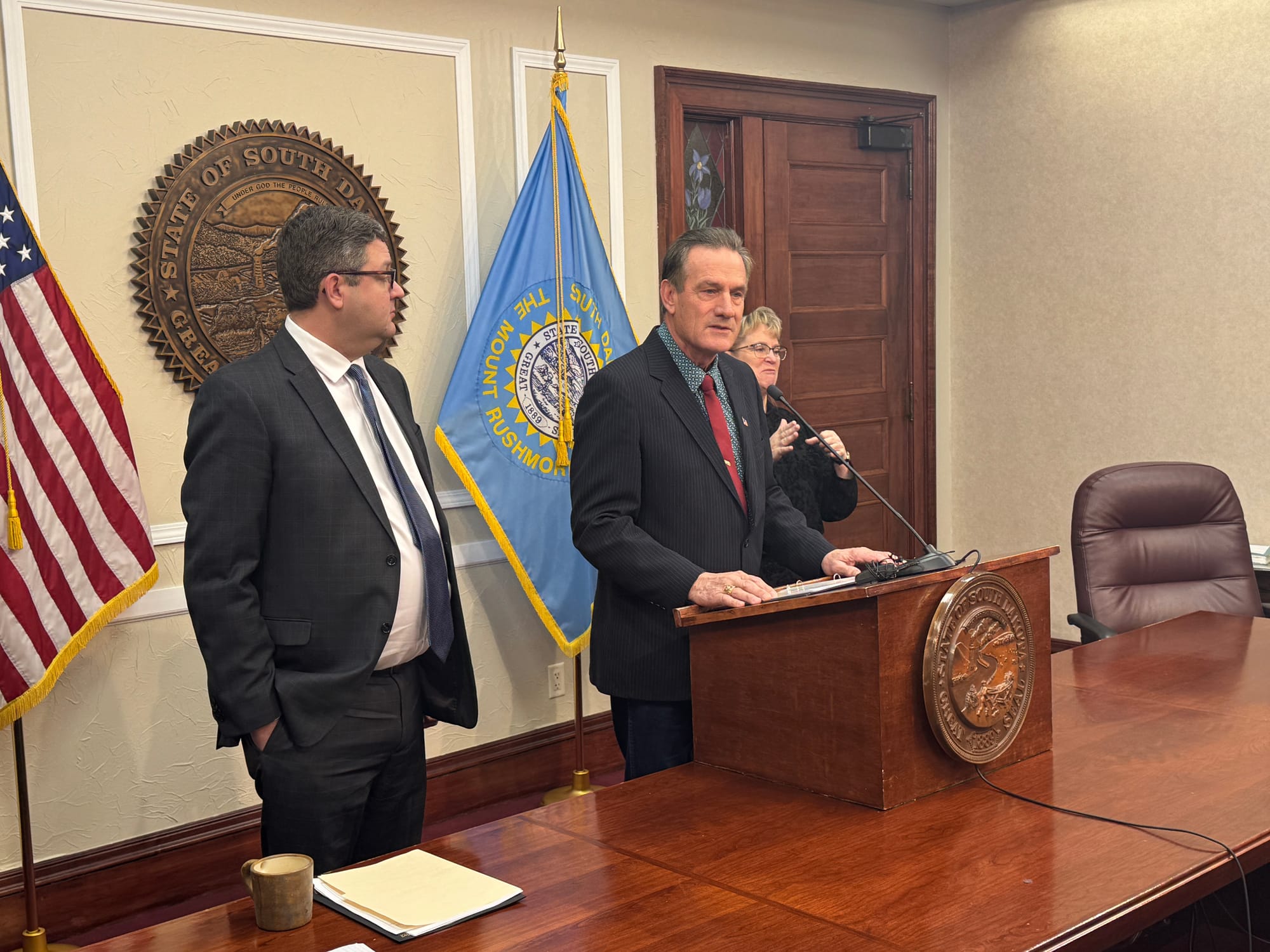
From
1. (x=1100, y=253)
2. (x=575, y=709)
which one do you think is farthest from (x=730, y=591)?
(x=1100, y=253)

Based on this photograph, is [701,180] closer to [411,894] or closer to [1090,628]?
[1090,628]

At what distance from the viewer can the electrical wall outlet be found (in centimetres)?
419

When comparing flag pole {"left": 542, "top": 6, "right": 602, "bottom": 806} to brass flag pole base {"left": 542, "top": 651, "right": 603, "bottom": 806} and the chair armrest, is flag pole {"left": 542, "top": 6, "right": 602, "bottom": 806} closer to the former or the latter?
brass flag pole base {"left": 542, "top": 651, "right": 603, "bottom": 806}

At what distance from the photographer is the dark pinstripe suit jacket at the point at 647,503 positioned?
7.57ft

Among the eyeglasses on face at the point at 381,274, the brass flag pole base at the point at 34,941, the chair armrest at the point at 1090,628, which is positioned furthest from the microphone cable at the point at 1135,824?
the brass flag pole base at the point at 34,941

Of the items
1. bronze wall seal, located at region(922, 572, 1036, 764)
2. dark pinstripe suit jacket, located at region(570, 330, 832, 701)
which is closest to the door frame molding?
dark pinstripe suit jacket, located at region(570, 330, 832, 701)

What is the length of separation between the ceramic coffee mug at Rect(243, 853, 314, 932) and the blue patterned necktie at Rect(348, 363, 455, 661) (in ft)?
2.72

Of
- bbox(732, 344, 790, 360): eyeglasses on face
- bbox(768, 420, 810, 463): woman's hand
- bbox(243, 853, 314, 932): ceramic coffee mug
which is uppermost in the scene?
bbox(732, 344, 790, 360): eyeglasses on face

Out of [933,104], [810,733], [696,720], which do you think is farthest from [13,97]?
[933,104]

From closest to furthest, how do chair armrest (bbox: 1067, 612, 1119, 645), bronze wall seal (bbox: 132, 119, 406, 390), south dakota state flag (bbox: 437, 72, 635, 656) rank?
bronze wall seal (bbox: 132, 119, 406, 390) < chair armrest (bbox: 1067, 612, 1119, 645) < south dakota state flag (bbox: 437, 72, 635, 656)

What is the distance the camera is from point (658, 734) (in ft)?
7.73

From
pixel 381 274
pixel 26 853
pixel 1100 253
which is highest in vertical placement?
pixel 1100 253

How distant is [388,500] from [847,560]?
85cm

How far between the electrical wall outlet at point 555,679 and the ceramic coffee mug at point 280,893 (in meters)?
2.71
